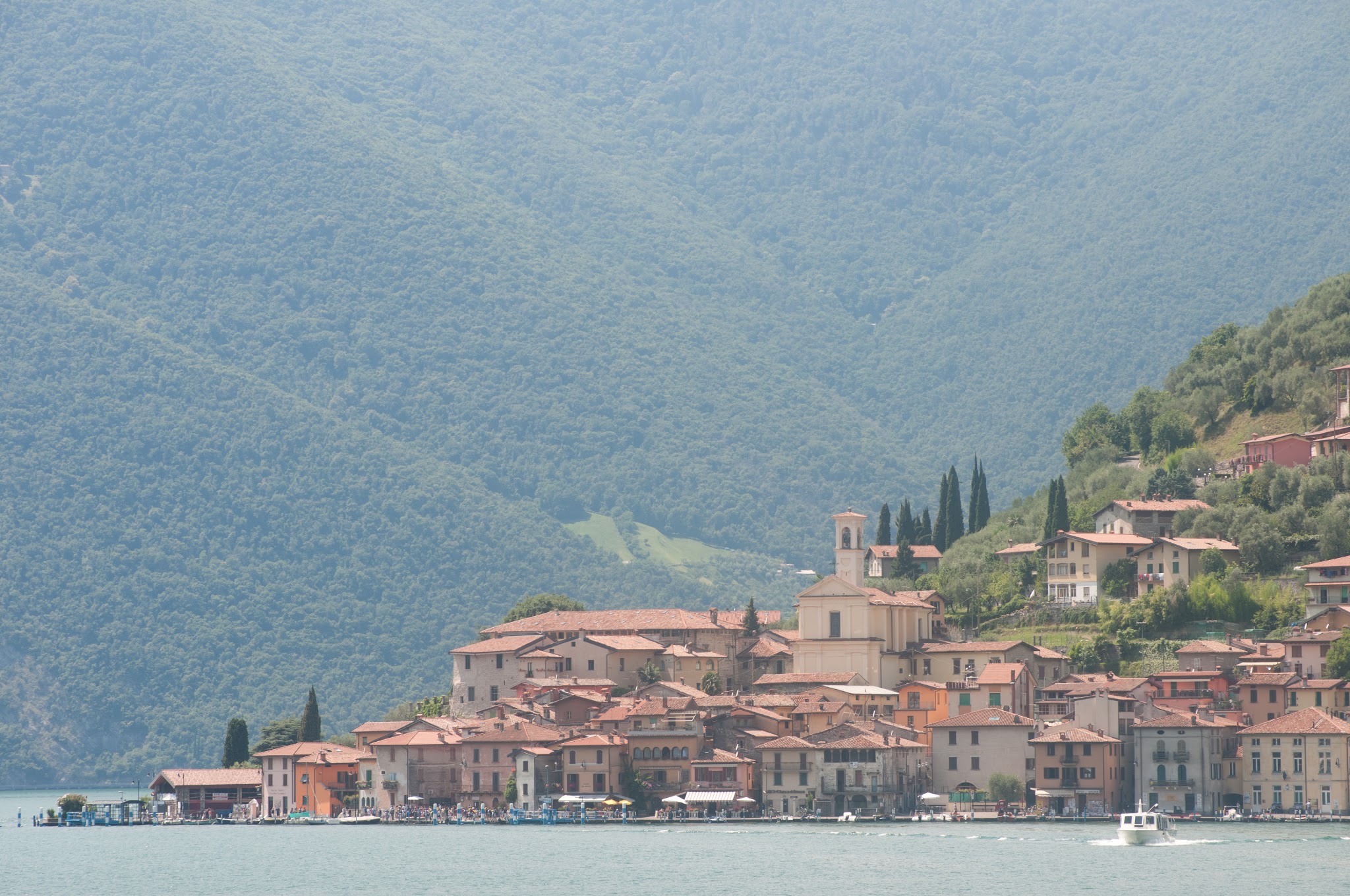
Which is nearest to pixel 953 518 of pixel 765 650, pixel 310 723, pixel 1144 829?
pixel 765 650

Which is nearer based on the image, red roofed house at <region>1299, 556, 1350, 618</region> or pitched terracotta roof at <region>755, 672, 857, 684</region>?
red roofed house at <region>1299, 556, 1350, 618</region>

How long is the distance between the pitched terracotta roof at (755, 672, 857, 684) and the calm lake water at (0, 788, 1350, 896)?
11298 millimetres

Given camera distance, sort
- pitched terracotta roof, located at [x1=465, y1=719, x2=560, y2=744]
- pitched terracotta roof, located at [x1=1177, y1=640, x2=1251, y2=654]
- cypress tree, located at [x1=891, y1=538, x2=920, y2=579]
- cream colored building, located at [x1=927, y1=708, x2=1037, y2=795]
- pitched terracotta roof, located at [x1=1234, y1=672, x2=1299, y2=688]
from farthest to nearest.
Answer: cypress tree, located at [x1=891, y1=538, x2=920, y2=579], pitched terracotta roof, located at [x1=465, y1=719, x2=560, y2=744], pitched terracotta roof, located at [x1=1177, y1=640, x2=1251, y2=654], cream colored building, located at [x1=927, y1=708, x2=1037, y2=795], pitched terracotta roof, located at [x1=1234, y1=672, x2=1299, y2=688]

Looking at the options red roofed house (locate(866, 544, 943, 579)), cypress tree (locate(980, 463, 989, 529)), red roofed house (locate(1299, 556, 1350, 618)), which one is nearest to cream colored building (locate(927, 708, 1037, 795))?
red roofed house (locate(1299, 556, 1350, 618))

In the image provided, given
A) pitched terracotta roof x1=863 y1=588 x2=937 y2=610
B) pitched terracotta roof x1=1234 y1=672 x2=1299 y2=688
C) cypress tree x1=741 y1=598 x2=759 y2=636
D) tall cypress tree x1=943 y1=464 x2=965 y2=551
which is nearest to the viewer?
pitched terracotta roof x1=1234 y1=672 x2=1299 y2=688

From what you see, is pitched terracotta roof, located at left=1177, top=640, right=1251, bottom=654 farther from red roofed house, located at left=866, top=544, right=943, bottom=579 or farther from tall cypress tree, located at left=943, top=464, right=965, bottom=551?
tall cypress tree, located at left=943, top=464, right=965, bottom=551

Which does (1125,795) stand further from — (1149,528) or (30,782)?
(30,782)

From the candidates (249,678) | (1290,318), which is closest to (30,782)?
(249,678)

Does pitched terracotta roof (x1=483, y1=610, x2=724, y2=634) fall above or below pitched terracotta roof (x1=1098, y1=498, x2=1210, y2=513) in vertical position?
below

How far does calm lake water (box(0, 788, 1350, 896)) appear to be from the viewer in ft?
237

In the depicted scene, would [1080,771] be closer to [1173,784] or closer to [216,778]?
[1173,784]

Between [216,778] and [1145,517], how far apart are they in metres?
47.9

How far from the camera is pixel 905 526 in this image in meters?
130

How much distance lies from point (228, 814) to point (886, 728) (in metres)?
36.2
